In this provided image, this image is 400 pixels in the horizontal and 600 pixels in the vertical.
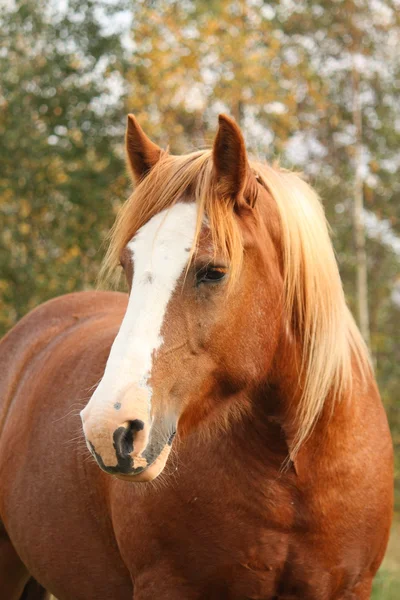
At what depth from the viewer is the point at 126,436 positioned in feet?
6.60

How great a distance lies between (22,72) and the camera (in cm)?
1291

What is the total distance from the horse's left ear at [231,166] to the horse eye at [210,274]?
0.92 ft

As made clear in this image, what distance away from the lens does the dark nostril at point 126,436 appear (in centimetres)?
197

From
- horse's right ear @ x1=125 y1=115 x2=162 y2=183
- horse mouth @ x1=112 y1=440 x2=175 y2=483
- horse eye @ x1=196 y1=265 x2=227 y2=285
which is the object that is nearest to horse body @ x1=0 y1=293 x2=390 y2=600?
horse mouth @ x1=112 y1=440 x2=175 y2=483

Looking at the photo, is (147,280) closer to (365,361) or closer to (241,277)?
(241,277)

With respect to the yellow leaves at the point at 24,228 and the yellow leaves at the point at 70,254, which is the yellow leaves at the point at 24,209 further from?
the yellow leaves at the point at 70,254

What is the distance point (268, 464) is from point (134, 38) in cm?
1361

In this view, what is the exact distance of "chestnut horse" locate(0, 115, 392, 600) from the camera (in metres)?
2.18

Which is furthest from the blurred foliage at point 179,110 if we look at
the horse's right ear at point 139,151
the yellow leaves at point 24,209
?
the horse's right ear at point 139,151

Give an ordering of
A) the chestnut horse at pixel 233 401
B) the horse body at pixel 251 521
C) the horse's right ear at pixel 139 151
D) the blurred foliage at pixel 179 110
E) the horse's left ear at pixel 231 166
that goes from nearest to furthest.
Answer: the chestnut horse at pixel 233 401
the horse's left ear at pixel 231 166
the horse body at pixel 251 521
the horse's right ear at pixel 139 151
the blurred foliage at pixel 179 110

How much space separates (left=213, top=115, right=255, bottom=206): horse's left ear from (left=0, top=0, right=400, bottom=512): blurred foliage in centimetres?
850

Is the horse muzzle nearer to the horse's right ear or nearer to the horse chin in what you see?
the horse chin

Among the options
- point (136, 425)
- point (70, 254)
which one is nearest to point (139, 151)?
point (136, 425)

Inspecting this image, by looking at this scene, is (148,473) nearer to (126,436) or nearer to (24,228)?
(126,436)
